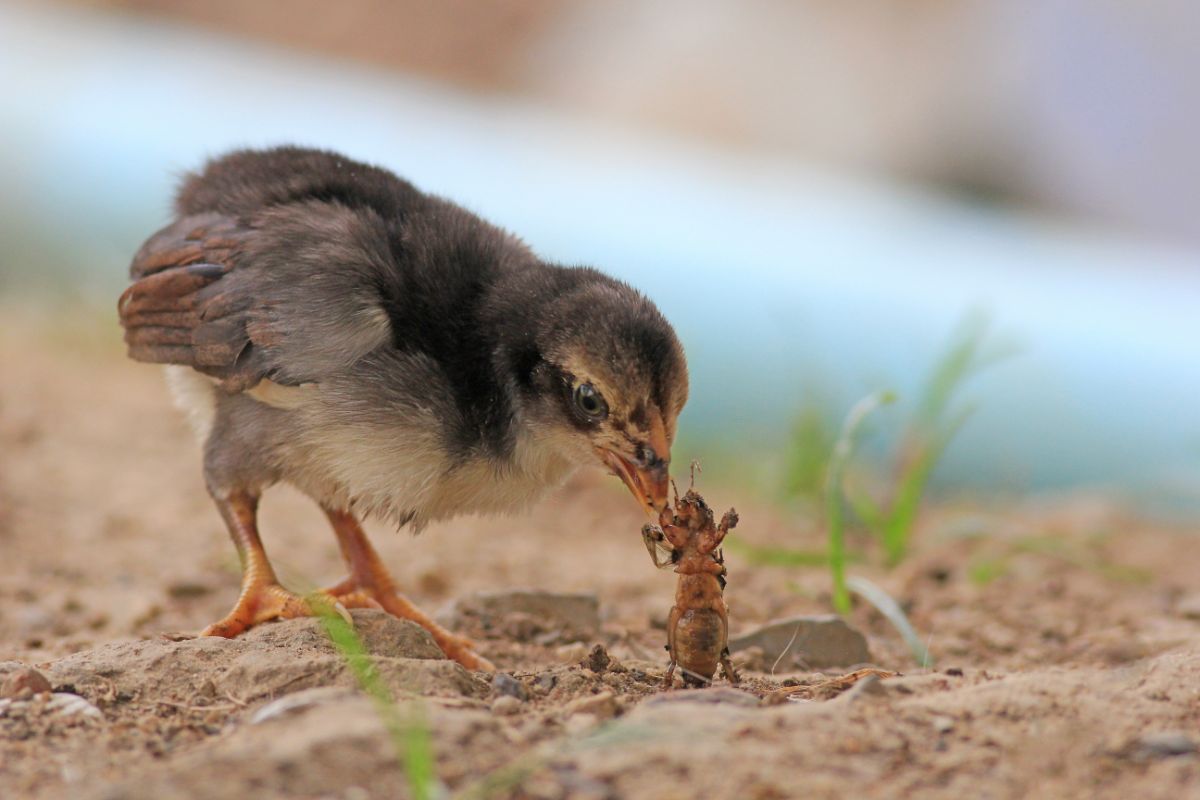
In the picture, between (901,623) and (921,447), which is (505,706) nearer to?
(901,623)

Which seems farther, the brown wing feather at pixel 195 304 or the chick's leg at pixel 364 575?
the chick's leg at pixel 364 575

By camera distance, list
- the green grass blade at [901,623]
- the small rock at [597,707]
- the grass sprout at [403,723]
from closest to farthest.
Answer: the grass sprout at [403,723] → the small rock at [597,707] → the green grass blade at [901,623]

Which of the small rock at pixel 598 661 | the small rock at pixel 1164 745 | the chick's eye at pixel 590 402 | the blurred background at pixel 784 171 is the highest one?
the blurred background at pixel 784 171

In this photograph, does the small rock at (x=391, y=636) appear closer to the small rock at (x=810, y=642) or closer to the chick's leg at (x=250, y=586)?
the chick's leg at (x=250, y=586)

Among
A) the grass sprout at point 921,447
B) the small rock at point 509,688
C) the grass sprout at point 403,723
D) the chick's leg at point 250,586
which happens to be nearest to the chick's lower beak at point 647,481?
the small rock at point 509,688

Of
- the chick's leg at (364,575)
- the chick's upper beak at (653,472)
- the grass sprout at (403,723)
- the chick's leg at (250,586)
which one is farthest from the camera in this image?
the chick's leg at (364,575)

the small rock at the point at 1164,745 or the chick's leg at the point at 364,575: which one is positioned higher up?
the small rock at the point at 1164,745

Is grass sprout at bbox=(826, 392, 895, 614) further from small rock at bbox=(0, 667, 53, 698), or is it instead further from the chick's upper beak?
small rock at bbox=(0, 667, 53, 698)
